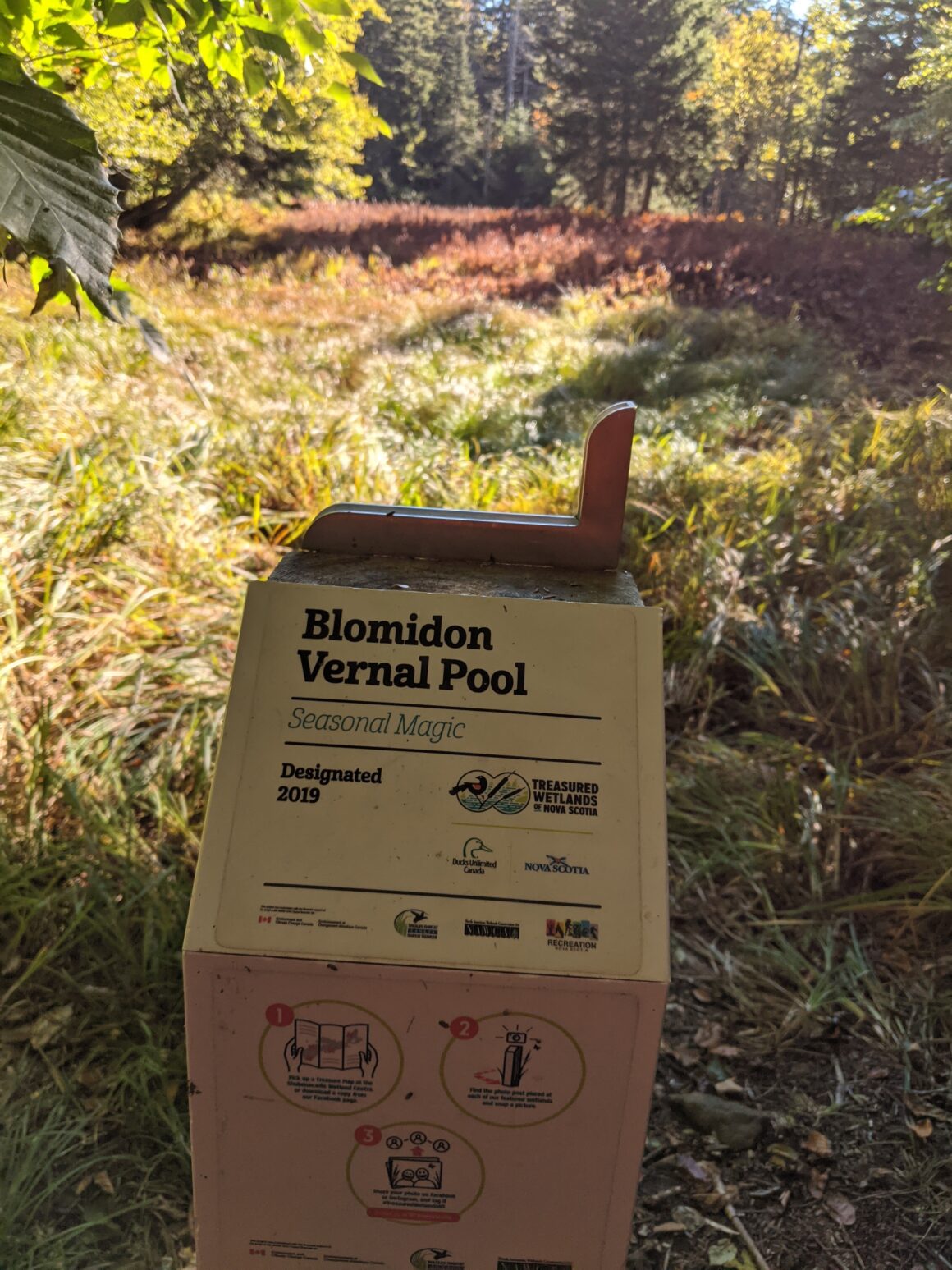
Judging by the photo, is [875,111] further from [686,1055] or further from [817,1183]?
[817,1183]

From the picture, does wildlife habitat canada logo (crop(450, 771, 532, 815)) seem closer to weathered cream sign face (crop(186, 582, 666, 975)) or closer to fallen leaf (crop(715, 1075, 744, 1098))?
weathered cream sign face (crop(186, 582, 666, 975))

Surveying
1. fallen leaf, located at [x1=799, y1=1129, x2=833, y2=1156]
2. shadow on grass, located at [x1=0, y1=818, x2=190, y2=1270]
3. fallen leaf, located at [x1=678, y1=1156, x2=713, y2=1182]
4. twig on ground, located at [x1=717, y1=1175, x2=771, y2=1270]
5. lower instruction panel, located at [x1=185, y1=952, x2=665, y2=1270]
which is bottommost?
fallen leaf, located at [x1=678, y1=1156, x2=713, y2=1182]

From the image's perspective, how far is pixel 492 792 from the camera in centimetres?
88

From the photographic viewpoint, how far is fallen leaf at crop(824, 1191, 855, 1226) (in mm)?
1521

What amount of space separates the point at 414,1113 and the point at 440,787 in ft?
1.24

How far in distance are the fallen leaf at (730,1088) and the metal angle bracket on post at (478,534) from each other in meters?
1.19

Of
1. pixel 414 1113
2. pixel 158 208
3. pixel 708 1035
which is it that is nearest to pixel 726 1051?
pixel 708 1035

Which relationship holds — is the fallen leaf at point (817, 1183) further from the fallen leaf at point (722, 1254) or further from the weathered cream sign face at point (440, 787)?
the weathered cream sign face at point (440, 787)

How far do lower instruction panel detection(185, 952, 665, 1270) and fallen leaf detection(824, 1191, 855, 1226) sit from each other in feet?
2.57

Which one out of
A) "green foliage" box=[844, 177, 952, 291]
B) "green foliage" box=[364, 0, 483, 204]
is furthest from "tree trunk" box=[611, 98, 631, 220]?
"green foliage" box=[844, 177, 952, 291]

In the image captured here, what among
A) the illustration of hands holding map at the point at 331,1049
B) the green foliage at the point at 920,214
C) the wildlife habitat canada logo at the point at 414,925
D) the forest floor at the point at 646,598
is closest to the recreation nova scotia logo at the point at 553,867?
the wildlife habitat canada logo at the point at 414,925

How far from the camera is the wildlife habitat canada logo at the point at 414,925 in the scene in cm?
82

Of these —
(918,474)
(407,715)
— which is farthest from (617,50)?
(407,715)

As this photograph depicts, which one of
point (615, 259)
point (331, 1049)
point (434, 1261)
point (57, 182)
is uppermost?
point (615, 259)
